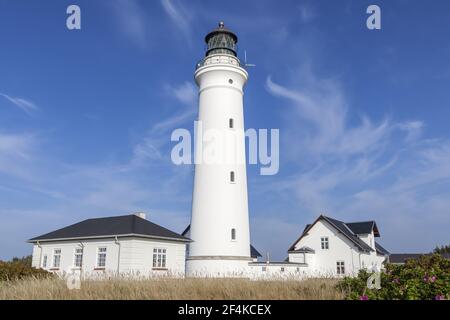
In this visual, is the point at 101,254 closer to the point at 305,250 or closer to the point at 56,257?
the point at 56,257

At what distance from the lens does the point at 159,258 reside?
26000 mm

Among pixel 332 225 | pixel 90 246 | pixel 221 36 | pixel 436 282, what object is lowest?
pixel 436 282

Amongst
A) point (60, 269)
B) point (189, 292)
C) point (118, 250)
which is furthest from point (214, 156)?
point (189, 292)

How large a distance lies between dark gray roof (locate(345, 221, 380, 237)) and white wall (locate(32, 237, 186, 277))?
67.2 feet

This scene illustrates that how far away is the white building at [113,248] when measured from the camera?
80.2ft

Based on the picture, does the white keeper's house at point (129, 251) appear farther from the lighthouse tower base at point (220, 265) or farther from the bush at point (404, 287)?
the bush at point (404, 287)

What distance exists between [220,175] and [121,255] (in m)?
8.15

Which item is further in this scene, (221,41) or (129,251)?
(221,41)

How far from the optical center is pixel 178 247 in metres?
27.3

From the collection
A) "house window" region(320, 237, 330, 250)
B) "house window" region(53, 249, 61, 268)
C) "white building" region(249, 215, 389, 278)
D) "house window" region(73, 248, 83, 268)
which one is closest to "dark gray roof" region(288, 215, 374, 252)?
"white building" region(249, 215, 389, 278)

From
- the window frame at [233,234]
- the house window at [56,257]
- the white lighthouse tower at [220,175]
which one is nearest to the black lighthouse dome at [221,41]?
the white lighthouse tower at [220,175]

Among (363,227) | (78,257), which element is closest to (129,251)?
(78,257)
